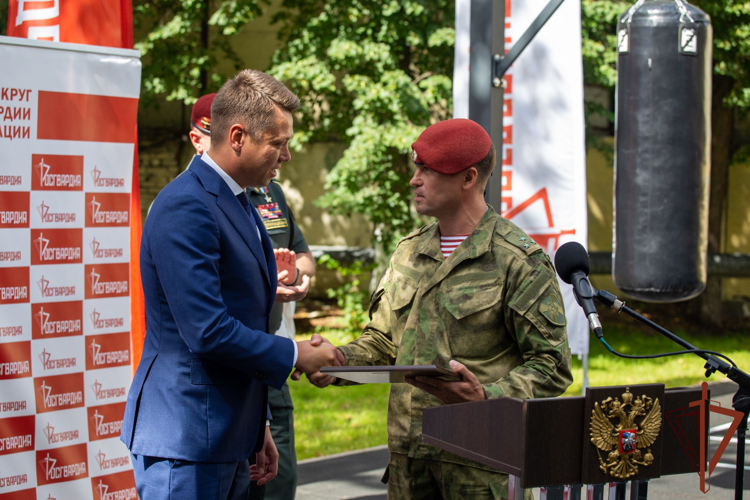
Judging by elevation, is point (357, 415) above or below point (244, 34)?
below

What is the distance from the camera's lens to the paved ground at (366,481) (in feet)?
16.9

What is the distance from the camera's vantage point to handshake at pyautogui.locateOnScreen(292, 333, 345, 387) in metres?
2.34

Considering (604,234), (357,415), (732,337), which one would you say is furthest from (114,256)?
(604,234)

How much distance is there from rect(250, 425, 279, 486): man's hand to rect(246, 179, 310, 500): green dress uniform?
71 cm

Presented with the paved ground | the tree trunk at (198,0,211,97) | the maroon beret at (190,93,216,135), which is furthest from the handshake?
the tree trunk at (198,0,211,97)

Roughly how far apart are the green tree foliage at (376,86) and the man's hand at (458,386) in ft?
24.1

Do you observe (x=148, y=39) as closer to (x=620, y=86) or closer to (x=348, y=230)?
(x=348, y=230)

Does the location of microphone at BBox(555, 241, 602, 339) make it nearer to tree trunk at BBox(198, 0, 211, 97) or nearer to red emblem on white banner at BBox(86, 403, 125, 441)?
red emblem on white banner at BBox(86, 403, 125, 441)

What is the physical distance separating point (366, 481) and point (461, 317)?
11.1ft

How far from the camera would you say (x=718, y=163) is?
13984mm

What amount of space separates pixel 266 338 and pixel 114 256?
5.83ft

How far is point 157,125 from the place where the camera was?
16.2 metres

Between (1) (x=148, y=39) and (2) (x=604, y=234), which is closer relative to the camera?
(1) (x=148, y=39)

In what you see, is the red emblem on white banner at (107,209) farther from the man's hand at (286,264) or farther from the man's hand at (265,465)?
the man's hand at (265,465)
